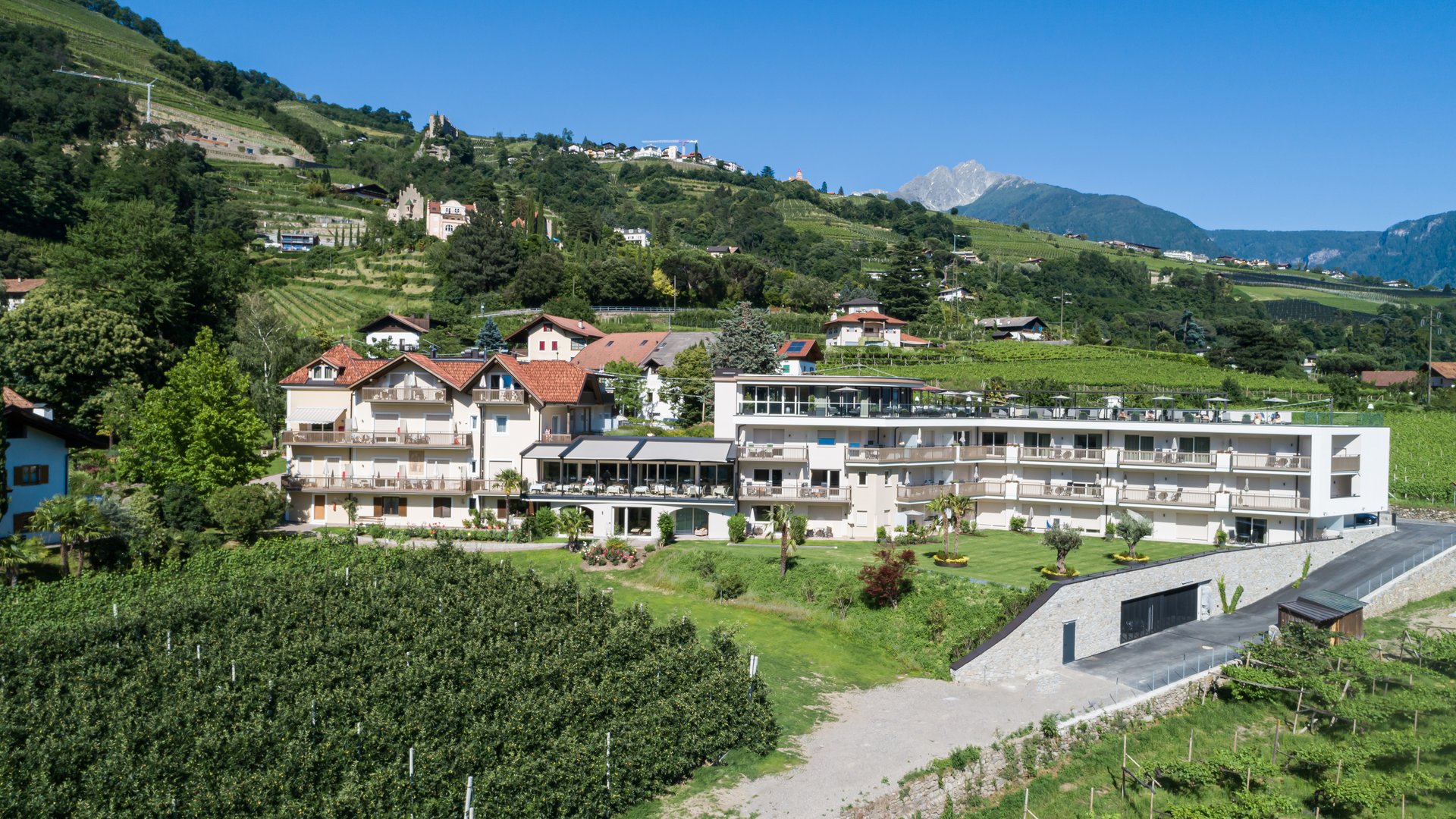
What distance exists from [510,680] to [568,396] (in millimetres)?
24228

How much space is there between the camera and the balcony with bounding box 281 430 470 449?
45906 millimetres

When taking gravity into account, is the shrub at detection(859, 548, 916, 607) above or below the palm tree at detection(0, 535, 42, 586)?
below

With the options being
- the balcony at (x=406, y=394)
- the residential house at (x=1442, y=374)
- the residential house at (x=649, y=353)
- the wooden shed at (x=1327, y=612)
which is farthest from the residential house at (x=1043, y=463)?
the residential house at (x=1442, y=374)

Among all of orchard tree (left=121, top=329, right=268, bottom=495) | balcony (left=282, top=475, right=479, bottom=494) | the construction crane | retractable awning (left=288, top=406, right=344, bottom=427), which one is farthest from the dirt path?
the construction crane

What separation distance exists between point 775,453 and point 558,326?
3842 cm

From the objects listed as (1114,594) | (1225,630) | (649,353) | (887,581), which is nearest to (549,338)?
(649,353)

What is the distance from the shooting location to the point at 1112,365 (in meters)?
76.6

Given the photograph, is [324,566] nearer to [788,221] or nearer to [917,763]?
[917,763]

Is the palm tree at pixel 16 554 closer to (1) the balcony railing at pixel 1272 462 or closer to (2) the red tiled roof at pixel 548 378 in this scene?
(2) the red tiled roof at pixel 548 378

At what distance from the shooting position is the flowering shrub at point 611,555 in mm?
39594

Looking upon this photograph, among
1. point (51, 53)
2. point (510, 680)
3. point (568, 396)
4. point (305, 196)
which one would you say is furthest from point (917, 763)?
point (51, 53)

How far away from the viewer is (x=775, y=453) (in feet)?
146

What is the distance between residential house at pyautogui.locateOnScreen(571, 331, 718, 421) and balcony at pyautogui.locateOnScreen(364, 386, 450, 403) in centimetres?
1970

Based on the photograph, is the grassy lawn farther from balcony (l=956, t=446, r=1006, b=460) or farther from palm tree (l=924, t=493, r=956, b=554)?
balcony (l=956, t=446, r=1006, b=460)
